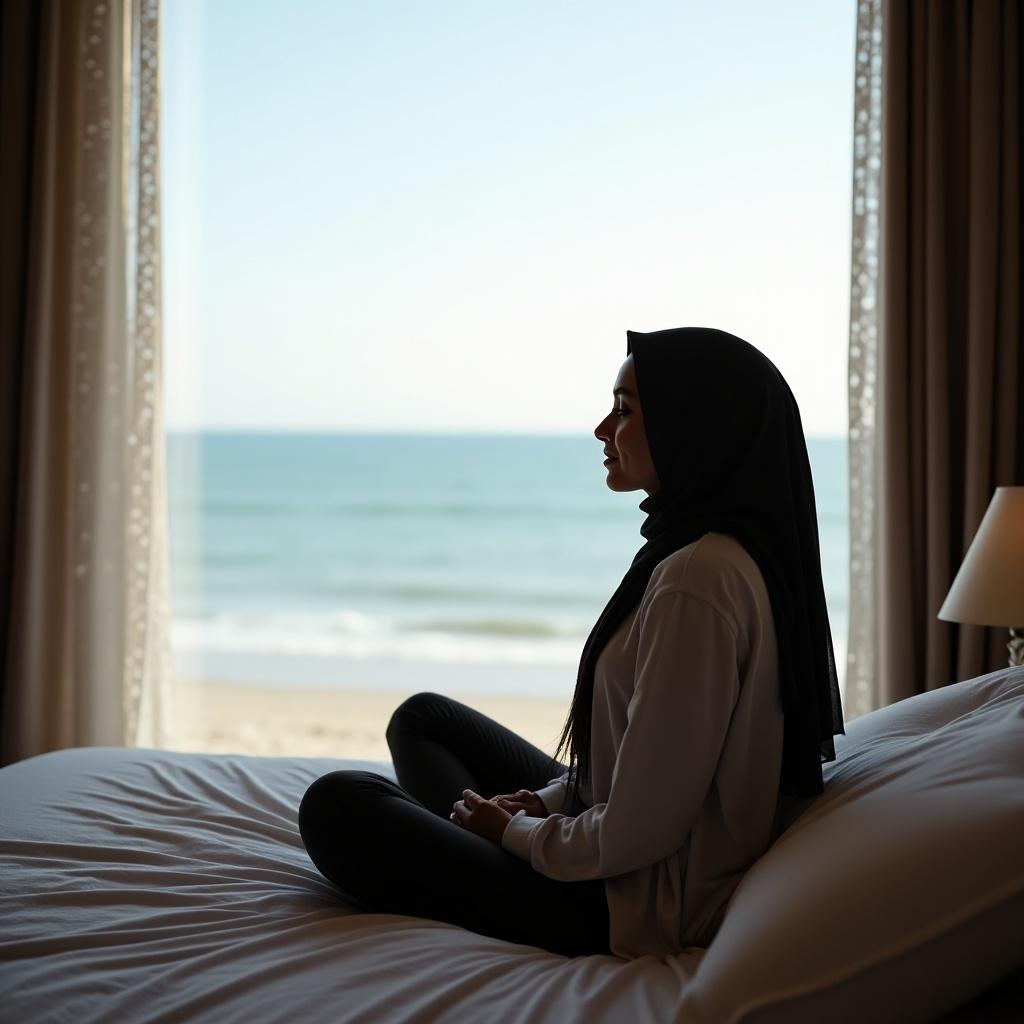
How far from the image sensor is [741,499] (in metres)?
1.42

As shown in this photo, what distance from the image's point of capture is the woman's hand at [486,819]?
146 centimetres

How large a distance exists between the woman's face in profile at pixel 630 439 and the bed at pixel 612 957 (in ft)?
1.63

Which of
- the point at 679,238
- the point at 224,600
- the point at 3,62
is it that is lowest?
the point at 224,600

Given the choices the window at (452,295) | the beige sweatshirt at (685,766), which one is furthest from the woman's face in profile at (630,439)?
the window at (452,295)

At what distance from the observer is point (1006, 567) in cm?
233

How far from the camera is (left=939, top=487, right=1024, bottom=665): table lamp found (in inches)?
91.0

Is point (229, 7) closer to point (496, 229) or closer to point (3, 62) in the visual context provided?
point (496, 229)

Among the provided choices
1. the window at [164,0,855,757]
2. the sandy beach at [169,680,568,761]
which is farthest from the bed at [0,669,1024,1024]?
the sandy beach at [169,680,568,761]

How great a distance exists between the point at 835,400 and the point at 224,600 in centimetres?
547

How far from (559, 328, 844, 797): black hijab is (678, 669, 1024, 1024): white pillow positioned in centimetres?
27

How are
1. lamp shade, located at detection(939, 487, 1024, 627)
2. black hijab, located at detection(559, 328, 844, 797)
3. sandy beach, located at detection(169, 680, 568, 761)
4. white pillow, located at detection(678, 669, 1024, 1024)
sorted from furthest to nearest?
sandy beach, located at detection(169, 680, 568, 761) → lamp shade, located at detection(939, 487, 1024, 627) → black hijab, located at detection(559, 328, 844, 797) → white pillow, located at detection(678, 669, 1024, 1024)

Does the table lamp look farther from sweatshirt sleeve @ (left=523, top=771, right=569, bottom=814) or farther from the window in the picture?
the window

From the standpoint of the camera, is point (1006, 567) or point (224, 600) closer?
point (1006, 567)

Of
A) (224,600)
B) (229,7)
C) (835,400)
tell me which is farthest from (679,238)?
(224,600)
